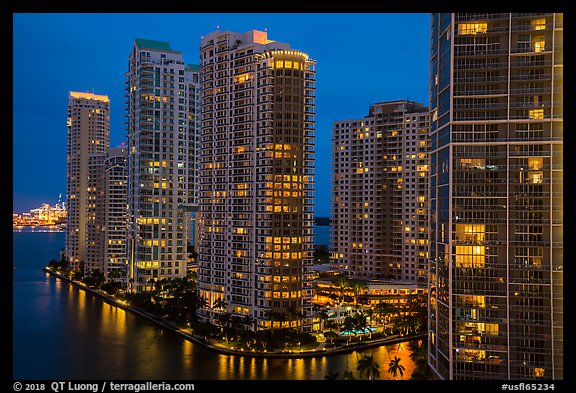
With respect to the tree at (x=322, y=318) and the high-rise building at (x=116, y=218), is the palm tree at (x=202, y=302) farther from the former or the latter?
the high-rise building at (x=116, y=218)

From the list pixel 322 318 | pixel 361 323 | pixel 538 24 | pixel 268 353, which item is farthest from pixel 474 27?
pixel 322 318

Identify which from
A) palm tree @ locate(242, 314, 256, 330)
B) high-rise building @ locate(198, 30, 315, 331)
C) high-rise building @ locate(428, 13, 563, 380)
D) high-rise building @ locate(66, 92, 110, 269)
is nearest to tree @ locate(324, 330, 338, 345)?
high-rise building @ locate(198, 30, 315, 331)

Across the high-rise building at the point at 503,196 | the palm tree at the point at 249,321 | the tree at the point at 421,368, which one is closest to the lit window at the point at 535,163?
the high-rise building at the point at 503,196

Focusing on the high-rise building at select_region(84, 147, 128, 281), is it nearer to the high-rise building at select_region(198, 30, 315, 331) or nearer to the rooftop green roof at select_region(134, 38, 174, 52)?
the rooftop green roof at select_region(134, 38, 174, 52)

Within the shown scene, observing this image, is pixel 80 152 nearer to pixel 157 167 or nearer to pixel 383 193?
pixel 157 167
